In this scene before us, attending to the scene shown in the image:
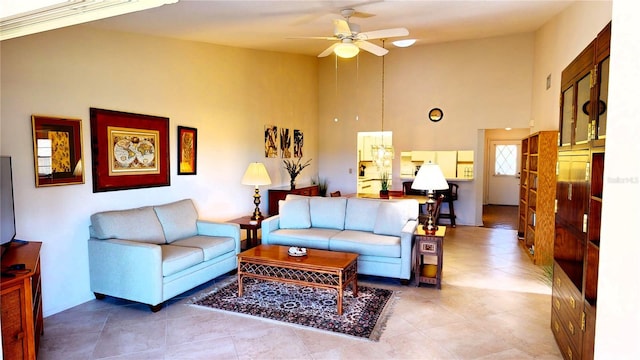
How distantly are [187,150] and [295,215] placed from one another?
170 cm

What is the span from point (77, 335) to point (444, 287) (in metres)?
3.55

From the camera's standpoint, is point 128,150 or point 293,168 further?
point 293,168

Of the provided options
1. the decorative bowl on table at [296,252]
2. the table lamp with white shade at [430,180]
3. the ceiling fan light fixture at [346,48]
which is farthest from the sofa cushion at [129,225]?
the table lamp with white shade at [430,180]

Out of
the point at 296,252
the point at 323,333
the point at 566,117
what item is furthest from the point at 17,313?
the point at 566,117

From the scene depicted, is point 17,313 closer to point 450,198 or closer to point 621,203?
point 621,203

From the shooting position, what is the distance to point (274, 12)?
430cm

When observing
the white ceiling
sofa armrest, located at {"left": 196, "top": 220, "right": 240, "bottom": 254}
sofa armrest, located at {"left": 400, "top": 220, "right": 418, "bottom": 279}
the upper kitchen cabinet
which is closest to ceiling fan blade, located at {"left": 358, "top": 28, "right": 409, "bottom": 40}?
the white ceiling

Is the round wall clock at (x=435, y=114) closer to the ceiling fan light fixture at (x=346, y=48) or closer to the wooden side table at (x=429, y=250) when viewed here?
the ceiling fan light fixture at (x=346, y=48)

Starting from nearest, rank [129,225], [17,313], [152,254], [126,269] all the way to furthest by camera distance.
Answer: [17,313] → [152,254] → [126,269] → [129,225]

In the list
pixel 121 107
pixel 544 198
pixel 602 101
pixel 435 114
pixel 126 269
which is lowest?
pixel 126 269

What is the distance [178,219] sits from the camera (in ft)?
14.9

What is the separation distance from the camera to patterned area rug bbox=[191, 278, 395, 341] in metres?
3.26

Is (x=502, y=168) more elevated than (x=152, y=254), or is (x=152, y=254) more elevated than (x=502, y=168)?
(x=502, y=168)

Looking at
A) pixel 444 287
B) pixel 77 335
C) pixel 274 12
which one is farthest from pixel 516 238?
pixel 77 335
